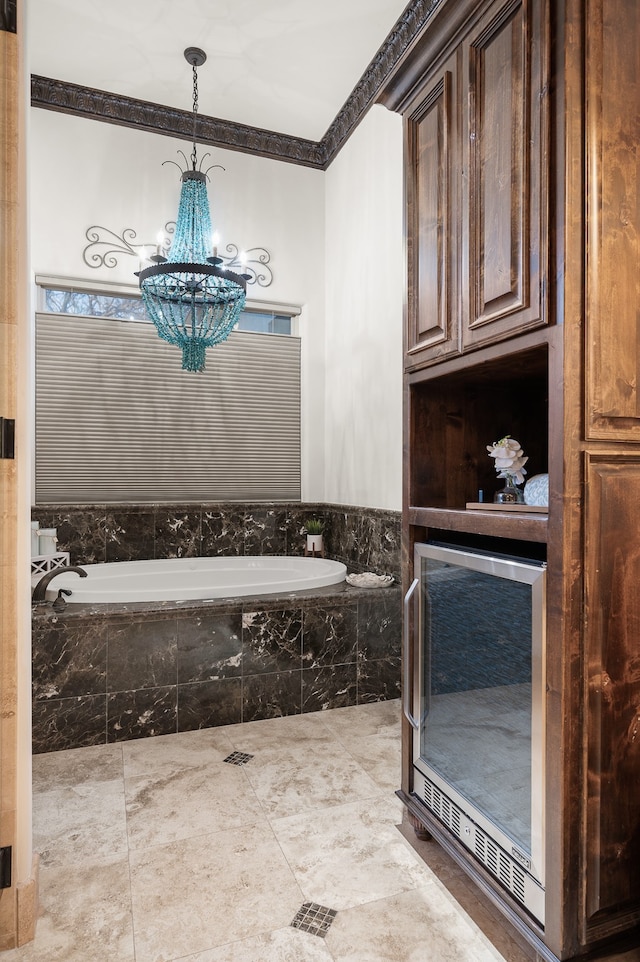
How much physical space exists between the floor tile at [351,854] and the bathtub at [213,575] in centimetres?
119

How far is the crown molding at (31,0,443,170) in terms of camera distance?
3580mm

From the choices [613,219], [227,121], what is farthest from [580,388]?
[227,121]

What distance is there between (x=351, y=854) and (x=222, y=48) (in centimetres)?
399

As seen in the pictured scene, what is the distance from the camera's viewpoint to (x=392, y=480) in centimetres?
355

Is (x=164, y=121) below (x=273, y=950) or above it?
above

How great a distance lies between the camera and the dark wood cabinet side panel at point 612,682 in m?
1.32

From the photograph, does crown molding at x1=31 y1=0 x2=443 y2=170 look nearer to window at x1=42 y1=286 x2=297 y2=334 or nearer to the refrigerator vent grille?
window at x1=42 y1=286 x2=297 y2=334

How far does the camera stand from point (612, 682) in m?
1.35

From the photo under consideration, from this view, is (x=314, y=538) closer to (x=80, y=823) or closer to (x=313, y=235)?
(x=313, y=235)

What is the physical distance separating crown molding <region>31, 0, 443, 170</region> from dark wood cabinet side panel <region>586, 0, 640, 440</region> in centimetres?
238

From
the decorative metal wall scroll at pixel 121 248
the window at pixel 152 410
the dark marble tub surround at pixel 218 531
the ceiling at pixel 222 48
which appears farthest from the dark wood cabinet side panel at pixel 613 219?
the window at pixel 152 410

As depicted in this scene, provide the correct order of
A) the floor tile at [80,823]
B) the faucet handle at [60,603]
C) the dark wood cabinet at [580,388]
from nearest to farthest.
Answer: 1. the dark wood cabinet at [580,388]
2. the floor tile at [80,823]
3. the faucet handle at [60,603]

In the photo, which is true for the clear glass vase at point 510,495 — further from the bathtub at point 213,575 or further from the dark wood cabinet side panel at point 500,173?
the bathtub at point 213,575

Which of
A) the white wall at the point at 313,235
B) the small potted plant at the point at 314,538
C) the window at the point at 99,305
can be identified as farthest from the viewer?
the small potted plant at the point at 314,538
